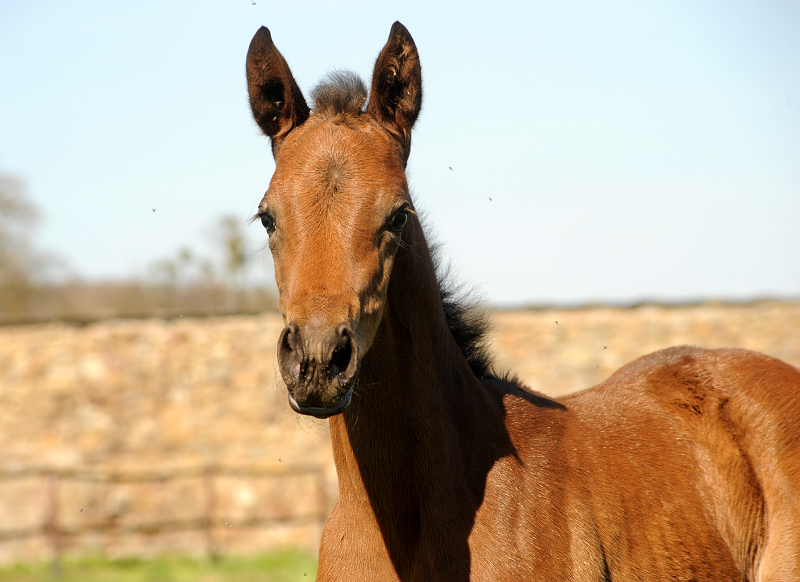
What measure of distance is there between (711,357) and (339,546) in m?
2.30

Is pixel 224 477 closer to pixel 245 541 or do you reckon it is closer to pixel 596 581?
pixel 245 541

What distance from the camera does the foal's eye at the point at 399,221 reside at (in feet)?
9.16

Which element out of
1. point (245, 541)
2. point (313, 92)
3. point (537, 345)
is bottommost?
point (245, 541)

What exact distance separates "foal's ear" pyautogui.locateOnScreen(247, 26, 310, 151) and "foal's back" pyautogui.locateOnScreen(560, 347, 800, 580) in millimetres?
1875

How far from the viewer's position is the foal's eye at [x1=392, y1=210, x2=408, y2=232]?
9.16 ft

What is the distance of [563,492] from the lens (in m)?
2.99

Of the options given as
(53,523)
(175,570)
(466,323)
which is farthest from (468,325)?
(53,523)

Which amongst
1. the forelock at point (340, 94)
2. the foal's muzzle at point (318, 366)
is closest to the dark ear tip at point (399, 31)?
the forelock at point (340, 94)

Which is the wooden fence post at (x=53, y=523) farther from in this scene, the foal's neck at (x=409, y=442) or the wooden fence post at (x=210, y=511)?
the foal's neck at (x=409, y=442)

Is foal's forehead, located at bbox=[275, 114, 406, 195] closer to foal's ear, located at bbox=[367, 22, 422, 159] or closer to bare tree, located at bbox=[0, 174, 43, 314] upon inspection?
foal's ear, located at bbox=[367, 22, 422, 159]

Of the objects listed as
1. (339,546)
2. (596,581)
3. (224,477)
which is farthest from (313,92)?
(224,477)

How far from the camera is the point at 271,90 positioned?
3193mm

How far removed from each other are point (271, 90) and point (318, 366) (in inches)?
58.0

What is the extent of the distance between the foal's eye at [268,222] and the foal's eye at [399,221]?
48 centimetres
